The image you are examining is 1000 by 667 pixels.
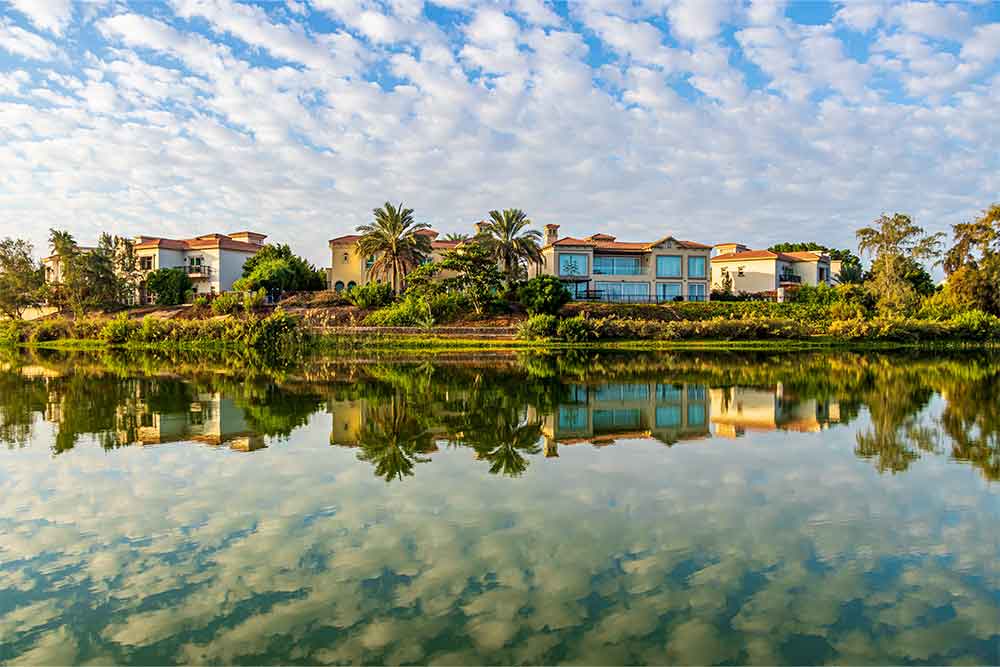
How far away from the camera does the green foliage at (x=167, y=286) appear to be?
60812 millimetres

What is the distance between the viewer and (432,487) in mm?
10797

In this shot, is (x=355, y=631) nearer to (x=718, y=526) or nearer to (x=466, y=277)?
(x=718, y=526)

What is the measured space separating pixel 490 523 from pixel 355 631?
3107mm

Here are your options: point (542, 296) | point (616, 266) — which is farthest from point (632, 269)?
point (542, 296)

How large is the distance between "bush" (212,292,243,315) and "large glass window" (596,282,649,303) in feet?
103

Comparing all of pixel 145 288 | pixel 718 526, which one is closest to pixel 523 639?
pixel 718 526

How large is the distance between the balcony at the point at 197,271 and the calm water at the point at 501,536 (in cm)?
4969

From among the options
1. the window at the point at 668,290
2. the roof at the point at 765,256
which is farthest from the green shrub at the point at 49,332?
the roof at the point at 765,256

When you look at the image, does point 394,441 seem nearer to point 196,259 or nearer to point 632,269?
point 632,269

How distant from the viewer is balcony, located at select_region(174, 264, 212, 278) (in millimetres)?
65062

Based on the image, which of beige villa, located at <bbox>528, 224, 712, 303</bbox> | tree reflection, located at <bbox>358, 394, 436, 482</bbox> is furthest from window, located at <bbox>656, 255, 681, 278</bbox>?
tree reflection, located at <bbox>358, 394, 436, 482</bbox>

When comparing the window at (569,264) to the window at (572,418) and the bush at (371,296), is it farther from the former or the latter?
the window at (572,418)

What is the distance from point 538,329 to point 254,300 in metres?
23.0

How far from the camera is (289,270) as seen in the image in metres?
59.9
